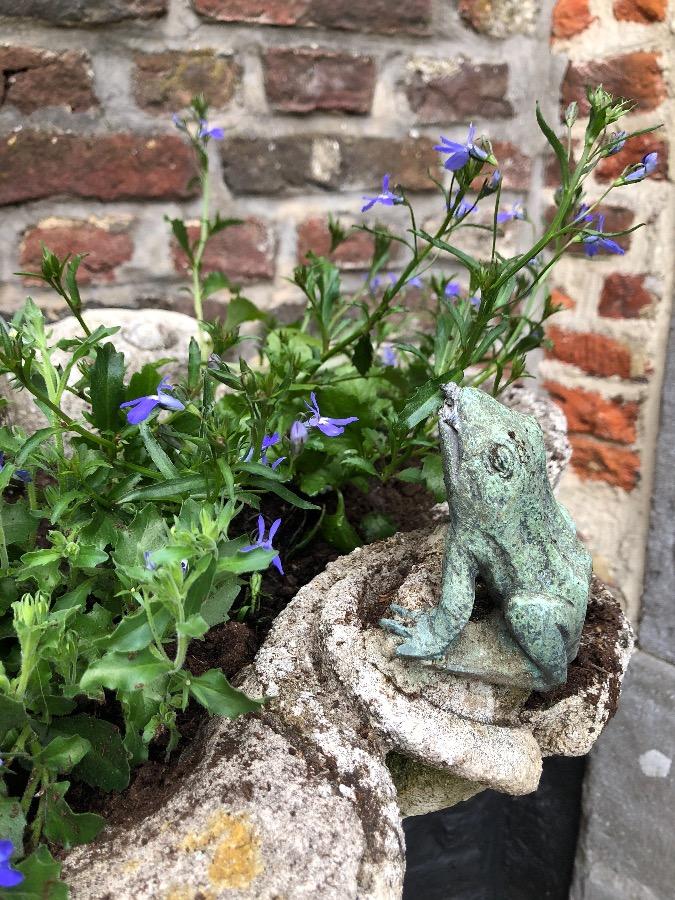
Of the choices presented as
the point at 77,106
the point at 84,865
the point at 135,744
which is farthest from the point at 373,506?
the point at 77,106

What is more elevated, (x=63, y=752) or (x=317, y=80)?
(x=317, y=80)

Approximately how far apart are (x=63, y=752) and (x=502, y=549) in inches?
17.3

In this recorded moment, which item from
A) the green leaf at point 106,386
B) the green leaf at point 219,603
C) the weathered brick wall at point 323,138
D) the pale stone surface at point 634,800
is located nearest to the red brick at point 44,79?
the weathered brick wall at point 323,138

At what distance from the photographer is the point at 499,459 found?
0.77m

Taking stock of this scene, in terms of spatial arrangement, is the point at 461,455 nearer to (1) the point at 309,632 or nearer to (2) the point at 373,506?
(1) the point at 309,632

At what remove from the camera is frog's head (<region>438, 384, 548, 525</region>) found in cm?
77

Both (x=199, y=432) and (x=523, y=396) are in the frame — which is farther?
(x=523, y=396)

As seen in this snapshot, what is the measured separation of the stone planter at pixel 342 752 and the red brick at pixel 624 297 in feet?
2.62

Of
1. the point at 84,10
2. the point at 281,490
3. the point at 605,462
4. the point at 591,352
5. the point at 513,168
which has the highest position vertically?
the point at 84,10

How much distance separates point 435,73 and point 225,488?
1196 millimetres

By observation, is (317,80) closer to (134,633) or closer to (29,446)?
(29,446)

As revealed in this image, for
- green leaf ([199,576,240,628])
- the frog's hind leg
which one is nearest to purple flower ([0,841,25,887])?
green leaf ([199,576,240,628])

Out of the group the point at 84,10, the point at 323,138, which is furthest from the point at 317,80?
the point at 84,10

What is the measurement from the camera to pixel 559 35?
1.64 meters
